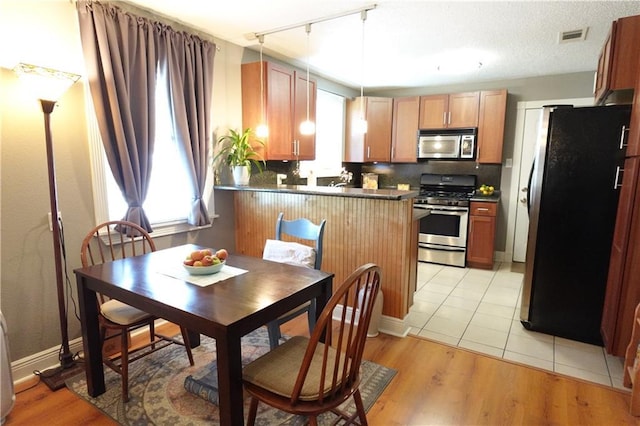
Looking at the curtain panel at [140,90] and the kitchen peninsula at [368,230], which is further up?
the curtain panel at [140,90]

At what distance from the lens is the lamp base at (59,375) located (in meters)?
2.08

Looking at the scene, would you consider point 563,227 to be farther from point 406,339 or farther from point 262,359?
point 262,359

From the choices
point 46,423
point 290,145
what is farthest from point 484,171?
point 46,423

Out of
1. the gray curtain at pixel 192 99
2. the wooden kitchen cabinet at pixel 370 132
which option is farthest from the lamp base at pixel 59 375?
the wooden kitchen cabinet at pixel 370 132

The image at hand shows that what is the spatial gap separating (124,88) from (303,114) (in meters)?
1.90

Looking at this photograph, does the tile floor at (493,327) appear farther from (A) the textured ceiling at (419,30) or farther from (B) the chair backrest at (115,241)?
(A) the textured ceiling at (419,30)

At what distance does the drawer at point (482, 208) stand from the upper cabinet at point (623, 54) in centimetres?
210

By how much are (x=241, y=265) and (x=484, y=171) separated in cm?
413

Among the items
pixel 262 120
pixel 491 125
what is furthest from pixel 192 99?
pixel 491 125

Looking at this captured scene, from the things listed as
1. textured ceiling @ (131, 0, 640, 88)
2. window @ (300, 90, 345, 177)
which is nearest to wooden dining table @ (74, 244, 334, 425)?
textured ceiling @ (131, 0, 640, 88)

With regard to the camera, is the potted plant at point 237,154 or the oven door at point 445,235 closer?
the potted plant at point 237,154

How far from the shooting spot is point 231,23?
2.84m

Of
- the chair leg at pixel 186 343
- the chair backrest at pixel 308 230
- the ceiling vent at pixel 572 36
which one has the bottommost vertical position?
the chair leg at pixel 186 343

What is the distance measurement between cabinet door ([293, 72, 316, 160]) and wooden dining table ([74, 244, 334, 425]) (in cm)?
201
